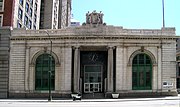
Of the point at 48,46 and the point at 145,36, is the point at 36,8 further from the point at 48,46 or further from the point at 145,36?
the point at 145,36

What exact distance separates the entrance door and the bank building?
216 cm

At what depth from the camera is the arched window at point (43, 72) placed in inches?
2169

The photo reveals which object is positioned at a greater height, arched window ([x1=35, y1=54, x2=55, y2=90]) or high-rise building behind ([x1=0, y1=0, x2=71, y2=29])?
high-rise building behind ([x1=0, y1=0, x2=71, y2=29])

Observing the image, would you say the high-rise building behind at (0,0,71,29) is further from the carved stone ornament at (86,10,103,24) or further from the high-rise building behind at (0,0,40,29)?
the carved stone ornament at (86,10,103,24)

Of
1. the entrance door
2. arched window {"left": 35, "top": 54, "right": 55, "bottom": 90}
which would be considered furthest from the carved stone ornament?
arched window {"left": 35, "top": 54, "right": 55, "bottom": 90}

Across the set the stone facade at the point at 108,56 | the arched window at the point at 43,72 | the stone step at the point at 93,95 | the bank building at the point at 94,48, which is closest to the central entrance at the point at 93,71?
the stone step at the point at 93,95

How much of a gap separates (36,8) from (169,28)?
114 feet

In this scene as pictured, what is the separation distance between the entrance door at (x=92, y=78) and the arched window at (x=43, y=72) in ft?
21.5

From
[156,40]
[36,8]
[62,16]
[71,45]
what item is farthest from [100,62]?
[62,16]

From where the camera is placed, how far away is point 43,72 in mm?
55312

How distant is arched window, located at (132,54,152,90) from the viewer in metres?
53.9

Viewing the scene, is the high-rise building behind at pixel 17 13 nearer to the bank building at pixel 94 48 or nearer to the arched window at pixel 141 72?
the bank building at pixel 94 48

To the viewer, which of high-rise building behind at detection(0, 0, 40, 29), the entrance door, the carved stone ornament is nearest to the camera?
high-rise building behind at detection(0, 0, 40, 29)

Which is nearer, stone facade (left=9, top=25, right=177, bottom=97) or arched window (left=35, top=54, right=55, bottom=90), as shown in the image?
stone facade (left=9, top=25, right=177, bottom=97)
